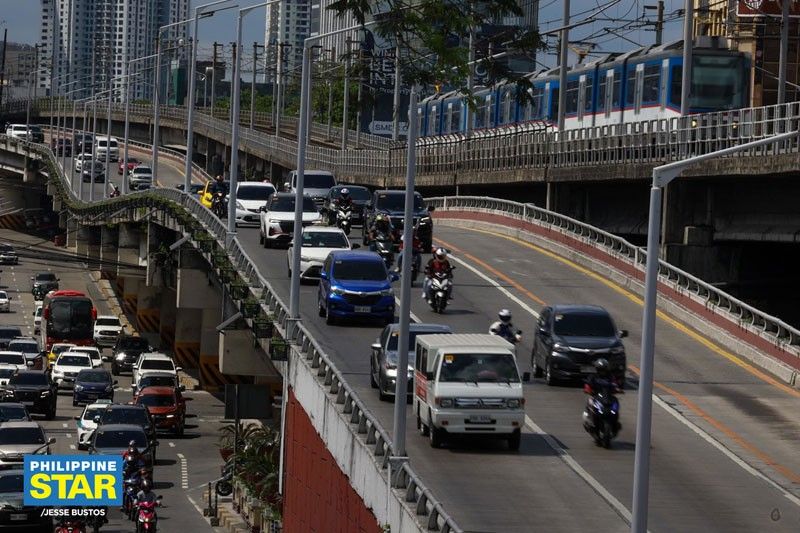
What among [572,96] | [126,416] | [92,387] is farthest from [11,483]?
[572,96]

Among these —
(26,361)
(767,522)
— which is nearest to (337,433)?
(767,522)

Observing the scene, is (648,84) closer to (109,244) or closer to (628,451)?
(628,451)

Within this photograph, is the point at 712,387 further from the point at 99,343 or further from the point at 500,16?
the point at 99,343

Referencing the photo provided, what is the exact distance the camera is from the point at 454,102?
302ft

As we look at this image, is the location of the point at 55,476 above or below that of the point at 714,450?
below

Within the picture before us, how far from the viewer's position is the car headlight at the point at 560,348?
32.9 meters

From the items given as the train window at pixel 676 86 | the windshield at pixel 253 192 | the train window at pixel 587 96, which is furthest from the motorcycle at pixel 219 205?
the train window at pixel 676 86

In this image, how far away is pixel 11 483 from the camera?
3619 centimetres

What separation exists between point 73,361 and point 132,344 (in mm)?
8580

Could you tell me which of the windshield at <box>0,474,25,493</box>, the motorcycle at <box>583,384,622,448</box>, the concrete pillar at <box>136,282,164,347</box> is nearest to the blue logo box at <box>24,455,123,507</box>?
the windshield at <box>0,474,25,493</box>

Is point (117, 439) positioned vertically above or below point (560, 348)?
below

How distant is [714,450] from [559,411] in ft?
11.9

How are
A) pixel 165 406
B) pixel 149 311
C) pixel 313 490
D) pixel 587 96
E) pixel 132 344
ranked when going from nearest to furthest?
pixel 313 490 < pixel 165 406 < pixel 587 96 < pixel 132 344 < pixel 149 311

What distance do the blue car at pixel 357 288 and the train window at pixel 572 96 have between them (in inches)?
1165
